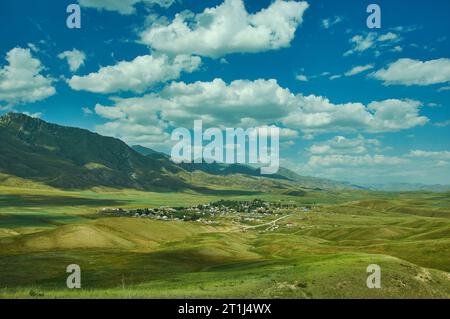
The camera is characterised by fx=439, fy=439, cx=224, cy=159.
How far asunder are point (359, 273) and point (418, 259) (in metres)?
87.9
